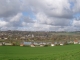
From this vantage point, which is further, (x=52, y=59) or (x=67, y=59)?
(x=52, y=59)

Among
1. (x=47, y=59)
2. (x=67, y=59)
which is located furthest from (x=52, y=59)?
(x=67, y=59)

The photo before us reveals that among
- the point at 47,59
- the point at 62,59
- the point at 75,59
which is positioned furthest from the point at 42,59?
the point at 75,59

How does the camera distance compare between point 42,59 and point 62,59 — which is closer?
point 62,59

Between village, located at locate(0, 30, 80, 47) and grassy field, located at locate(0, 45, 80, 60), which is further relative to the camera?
village, located at locate(0, 30, 80, 47)

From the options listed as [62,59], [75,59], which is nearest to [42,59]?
[62,59]

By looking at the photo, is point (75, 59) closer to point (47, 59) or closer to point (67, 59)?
point (67, 59)

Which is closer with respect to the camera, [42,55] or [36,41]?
[42,55]

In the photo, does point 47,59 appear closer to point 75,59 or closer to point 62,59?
point 62,59

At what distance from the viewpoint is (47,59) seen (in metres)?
23.2

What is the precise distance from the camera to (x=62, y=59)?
2147 cm

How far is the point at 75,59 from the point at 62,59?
1.58m

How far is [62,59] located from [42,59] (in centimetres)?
308

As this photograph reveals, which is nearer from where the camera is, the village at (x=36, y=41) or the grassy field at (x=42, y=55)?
the grassy field at (x=42, y=55)

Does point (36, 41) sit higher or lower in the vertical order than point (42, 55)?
lower
